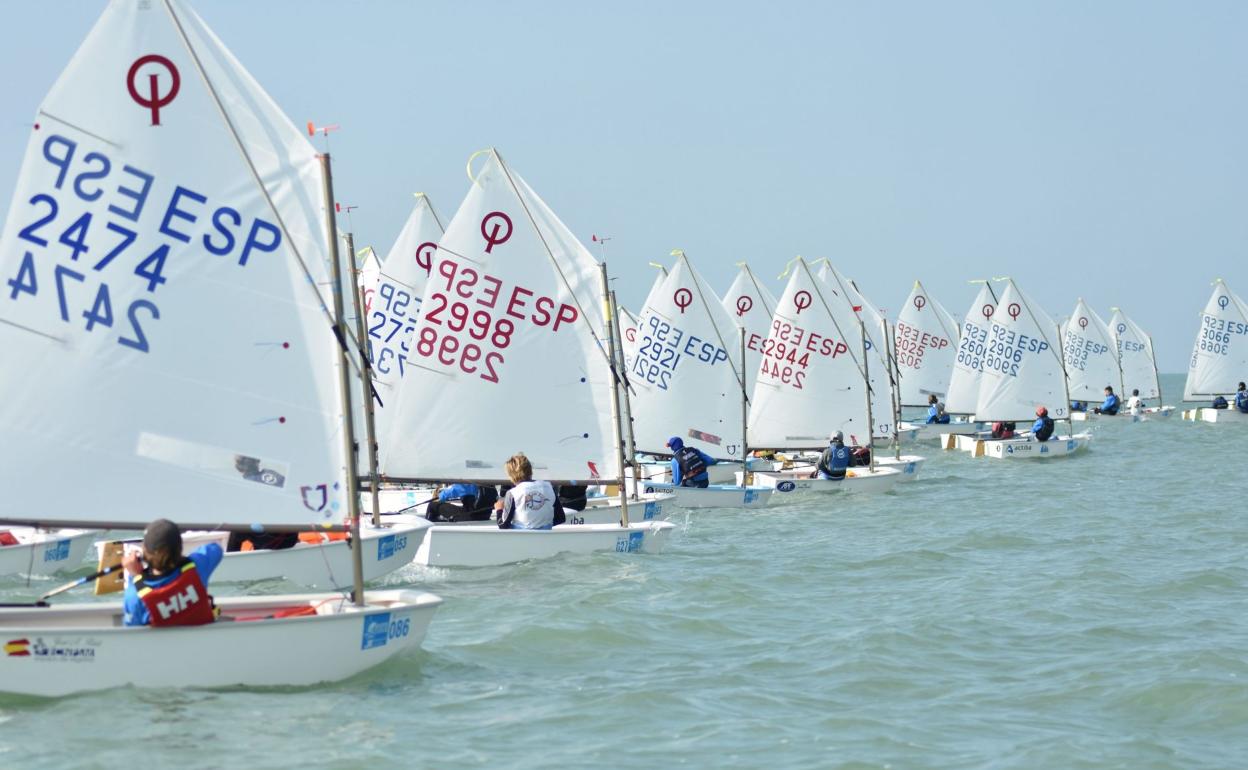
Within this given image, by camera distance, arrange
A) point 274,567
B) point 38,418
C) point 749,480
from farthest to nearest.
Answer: point 749,480, point 274,567, point 38,418

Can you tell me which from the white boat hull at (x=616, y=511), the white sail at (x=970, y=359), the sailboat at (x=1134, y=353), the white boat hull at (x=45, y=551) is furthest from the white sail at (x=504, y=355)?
the sailboat at (x=1134, y=353)

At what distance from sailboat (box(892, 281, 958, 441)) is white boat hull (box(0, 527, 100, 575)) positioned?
43.4 metres

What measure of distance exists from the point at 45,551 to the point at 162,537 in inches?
301

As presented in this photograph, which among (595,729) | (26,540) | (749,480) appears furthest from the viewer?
(749,480)

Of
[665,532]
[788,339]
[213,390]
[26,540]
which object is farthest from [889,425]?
[213,390]

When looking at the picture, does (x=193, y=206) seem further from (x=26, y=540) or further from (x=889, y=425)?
(x=889, y=425)

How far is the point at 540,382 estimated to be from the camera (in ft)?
59.2

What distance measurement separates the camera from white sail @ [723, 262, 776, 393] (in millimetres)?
40000

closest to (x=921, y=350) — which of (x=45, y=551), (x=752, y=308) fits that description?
(x=752, y=308)

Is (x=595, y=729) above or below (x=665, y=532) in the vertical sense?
below

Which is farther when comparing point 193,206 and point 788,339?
point 788,339

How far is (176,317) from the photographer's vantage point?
10.6 metres

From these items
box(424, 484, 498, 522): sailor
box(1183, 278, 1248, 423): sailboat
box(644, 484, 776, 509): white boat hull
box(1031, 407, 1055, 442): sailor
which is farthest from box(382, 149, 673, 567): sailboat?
box(1183, 278, 1248, 423): sailboat

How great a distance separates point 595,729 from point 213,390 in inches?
142
